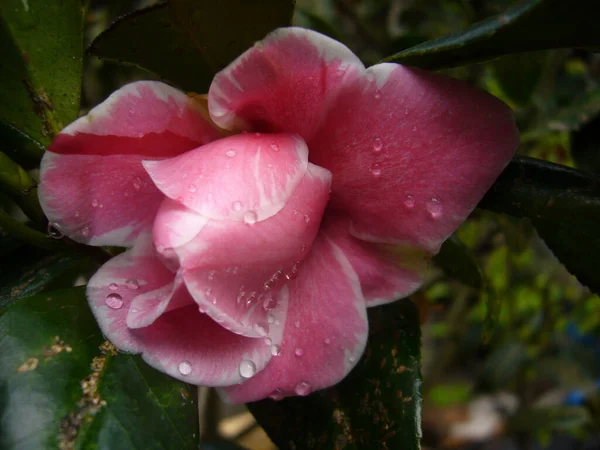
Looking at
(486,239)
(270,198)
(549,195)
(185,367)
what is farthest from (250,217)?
(486,239)

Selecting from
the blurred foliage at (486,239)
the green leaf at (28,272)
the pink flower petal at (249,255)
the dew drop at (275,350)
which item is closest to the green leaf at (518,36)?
the blurred foliage at (486,239)

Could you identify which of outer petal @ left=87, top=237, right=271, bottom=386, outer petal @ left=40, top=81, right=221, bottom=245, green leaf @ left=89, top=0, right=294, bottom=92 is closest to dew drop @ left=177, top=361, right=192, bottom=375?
outer petal @ left=87, top=237, right=271, bottom=386

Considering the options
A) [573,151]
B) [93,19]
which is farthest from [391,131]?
[93,19]

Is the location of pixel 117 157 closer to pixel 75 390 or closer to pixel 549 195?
pixel 75 390

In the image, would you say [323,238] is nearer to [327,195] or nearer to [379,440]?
[327,195]

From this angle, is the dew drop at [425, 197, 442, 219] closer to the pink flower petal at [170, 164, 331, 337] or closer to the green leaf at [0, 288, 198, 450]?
the pink flower petal at [170, 164, 331, 337]

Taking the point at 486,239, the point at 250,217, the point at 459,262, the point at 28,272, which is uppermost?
the point at 250,217
